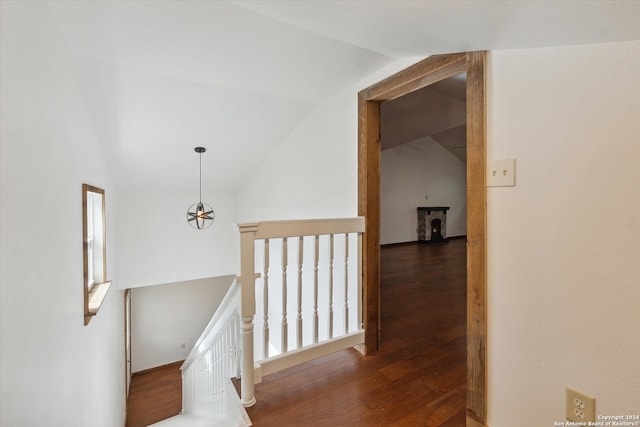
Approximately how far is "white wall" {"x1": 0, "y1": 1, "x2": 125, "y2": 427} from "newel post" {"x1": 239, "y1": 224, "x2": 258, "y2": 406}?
0.83 metres

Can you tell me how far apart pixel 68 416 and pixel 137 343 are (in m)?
5.10

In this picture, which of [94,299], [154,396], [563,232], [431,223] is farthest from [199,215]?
[431,223]

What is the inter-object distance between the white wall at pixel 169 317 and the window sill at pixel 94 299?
3.58 meters

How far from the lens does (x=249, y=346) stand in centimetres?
161

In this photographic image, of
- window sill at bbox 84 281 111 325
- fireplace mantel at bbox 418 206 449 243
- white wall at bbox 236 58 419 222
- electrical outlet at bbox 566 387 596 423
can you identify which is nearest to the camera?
electrical outlet at bbox 566 387 596 423

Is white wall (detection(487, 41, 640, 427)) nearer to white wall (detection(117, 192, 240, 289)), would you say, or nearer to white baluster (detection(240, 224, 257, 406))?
white baluster (detection(240, 224, 257, 406))

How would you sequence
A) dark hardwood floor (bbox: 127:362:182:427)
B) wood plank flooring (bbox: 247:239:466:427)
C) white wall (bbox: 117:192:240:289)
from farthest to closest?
white wall (bbox: 117:192:240:289), dark hardwood floor (bbox: 127:362:182:427), wood plank flooring (bbox: 247:239:466:427)

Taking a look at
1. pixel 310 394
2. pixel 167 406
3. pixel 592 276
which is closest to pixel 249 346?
pixel 310 394

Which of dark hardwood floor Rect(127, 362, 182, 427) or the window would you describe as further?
dark hardwood floor Rect(127, 362, 182, 427)

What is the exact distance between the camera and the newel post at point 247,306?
5.19ft

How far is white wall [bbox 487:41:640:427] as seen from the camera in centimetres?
99

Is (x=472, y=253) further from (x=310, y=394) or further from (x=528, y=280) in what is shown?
(x=310, y=394)

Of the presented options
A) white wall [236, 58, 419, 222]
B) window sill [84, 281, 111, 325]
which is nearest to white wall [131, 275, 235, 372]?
white wall [236, 58, 419, 222]

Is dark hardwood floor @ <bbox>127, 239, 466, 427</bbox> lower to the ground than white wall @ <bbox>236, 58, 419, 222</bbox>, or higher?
lower
